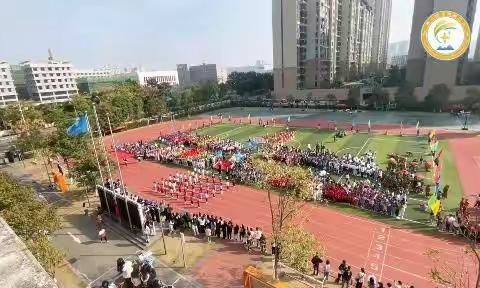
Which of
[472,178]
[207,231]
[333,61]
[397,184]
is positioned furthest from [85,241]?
[333,61]

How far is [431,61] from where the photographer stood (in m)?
63.9

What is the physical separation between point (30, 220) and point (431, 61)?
7355 cm

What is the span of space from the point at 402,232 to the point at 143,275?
55.4ft

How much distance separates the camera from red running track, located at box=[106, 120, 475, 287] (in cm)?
1711

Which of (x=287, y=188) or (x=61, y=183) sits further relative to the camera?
(x=61, y=183)

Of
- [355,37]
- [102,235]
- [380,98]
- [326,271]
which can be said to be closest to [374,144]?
[326,271]

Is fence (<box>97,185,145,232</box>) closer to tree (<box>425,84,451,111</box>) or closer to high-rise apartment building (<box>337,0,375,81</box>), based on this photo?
tree (<box>425,84,451,111</box>)

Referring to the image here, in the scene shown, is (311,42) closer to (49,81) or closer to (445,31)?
(445,31)

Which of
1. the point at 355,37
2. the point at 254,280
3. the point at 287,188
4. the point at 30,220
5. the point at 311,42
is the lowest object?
the point at 254,280

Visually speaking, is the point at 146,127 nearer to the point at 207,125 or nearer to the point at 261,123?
the point at 207,125

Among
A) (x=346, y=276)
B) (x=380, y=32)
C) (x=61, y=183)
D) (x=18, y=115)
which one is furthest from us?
→ (x=380, y=32)

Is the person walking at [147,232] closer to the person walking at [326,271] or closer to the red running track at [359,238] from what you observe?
the red running track at [359,238]

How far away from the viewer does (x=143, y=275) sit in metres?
12.3

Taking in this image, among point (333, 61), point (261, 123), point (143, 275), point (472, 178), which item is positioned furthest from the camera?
point (333, 61)
